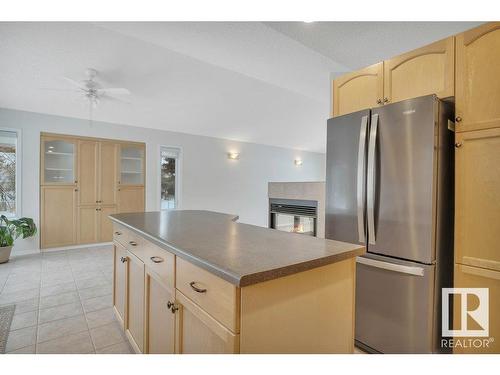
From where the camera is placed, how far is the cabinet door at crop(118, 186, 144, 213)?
516cm

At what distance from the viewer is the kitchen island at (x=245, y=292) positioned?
84 centimetres

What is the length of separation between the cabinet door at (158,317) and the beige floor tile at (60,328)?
111cm

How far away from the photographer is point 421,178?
5.15 ft

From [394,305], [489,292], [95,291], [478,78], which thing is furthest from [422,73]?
[95,291]

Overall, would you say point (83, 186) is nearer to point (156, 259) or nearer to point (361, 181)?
point (156, 259)

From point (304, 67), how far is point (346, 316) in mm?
2809

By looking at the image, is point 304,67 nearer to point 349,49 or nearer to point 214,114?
point 349,49

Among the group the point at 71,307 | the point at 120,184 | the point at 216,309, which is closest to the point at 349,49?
the point at 216,309

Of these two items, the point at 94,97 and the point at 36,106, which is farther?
the point at 36,106

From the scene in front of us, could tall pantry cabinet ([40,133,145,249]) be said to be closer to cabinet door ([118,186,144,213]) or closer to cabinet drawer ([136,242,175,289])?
cabinet door ([118,186,144,213])

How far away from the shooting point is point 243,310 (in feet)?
2.69

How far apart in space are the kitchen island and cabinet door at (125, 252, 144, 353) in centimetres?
6

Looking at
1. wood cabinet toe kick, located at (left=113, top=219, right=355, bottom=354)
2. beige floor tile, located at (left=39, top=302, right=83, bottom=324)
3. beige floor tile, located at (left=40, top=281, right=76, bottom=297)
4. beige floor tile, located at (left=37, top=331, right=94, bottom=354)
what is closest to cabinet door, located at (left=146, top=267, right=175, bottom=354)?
wood cabinet toe kick, located at (left=113, top=219, right=355, bottom=354)

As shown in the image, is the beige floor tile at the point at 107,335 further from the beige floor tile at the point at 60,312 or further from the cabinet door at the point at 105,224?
the cabinet door at the point at 105,224
